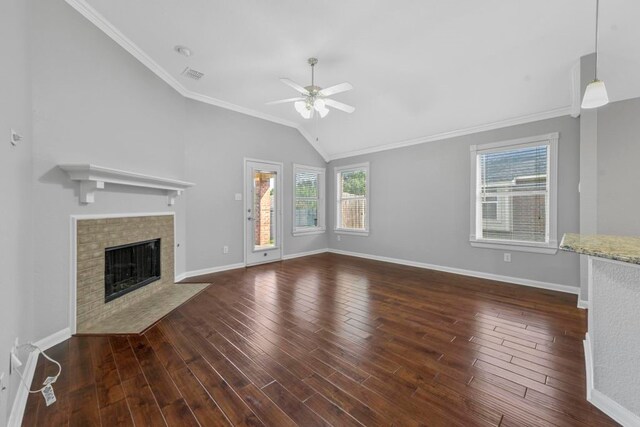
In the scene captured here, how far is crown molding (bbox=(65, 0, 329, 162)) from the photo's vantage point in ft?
7.99

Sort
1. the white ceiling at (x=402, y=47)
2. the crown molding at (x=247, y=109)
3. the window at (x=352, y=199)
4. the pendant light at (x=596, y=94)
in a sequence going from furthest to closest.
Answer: the window at (x=352, y=199)
the crown molding at (x=247, y=109)
the white ceiling at (x=402, y=47)
the pendant light at (x=596, y=94)

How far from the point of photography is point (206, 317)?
274 centimetres

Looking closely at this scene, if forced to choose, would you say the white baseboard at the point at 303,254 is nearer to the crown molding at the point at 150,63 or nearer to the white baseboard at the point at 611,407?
the crown molding at the point at 150,63

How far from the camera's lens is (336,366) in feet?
6.23

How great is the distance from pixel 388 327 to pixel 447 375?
0.75 meters

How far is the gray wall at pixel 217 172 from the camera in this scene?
4215 mm

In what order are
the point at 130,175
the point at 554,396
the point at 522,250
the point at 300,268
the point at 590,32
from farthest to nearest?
1. the point at 300,268
2. the point at 522,250
3. the point at 130,175
4. the point at 590,32
5. the point at 554,396

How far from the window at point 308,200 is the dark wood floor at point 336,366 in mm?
2836

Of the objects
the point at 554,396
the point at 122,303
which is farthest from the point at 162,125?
the point at 554,396

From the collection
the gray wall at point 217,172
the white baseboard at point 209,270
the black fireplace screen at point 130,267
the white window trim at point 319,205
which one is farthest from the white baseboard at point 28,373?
the white window trim at point 319,205

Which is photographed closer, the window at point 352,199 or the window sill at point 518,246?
the window sill at point 518,246

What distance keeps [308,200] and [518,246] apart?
402 centimetres

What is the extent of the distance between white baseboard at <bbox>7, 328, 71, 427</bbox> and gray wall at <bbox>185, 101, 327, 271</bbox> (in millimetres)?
1961

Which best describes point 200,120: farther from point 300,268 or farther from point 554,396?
point 554,396
